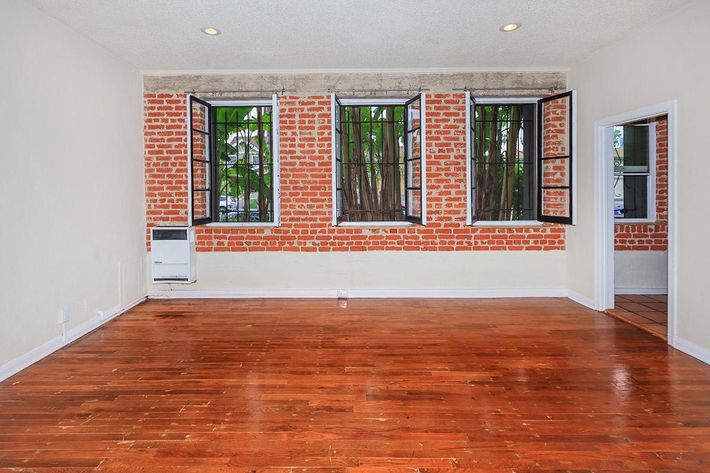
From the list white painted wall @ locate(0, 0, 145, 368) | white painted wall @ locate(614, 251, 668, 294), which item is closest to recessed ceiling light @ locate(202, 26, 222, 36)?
white painted wall @ locate(0, 0, 145, 368)

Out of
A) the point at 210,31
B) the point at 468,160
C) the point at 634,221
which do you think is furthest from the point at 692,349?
the point at 210,31

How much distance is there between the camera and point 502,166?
6.28 m

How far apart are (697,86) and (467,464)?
10.5 feet

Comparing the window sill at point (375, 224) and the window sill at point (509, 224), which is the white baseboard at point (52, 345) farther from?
the window sill at point (509, 224)

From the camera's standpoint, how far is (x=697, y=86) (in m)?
3.75

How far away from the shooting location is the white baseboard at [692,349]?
3676 mm

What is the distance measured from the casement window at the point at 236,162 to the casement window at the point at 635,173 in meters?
4.06

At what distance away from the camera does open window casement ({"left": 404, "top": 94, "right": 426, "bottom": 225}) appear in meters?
5.71

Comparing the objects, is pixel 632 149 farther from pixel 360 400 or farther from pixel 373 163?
pixel 360 400

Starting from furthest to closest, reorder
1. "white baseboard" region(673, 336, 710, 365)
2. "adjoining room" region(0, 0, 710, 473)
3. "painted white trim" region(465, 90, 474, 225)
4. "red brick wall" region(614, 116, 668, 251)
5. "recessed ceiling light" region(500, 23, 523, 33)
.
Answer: "red brick wall" region(614, 116, 668, 251) → "painted white trim" region(465, 90, 474, 225) → "recessed ceiling light" region(500, 23, 523, 33) → "white baseboard" region(673, 336, 710, 365) → "adjoining room" region(0, 0, 710, 473)

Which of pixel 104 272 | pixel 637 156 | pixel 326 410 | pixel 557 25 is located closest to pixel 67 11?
pixel 104 272

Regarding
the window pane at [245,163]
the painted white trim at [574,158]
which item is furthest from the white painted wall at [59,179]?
the painted white trim at [574,158]

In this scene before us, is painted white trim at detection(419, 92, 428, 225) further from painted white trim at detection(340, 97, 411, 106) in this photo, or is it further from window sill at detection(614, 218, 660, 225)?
window sill at detection(614, 218, 660, 225)

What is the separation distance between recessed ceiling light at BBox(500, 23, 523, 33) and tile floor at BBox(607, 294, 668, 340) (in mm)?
2827
